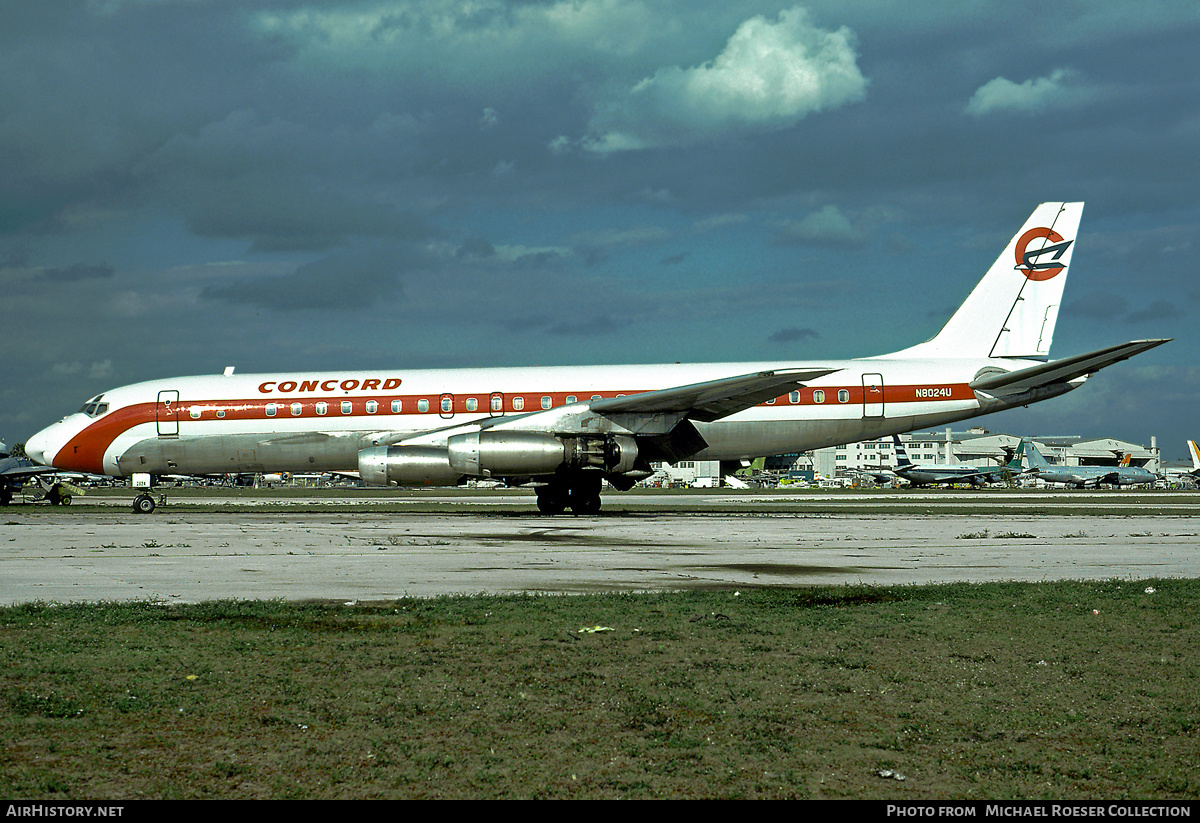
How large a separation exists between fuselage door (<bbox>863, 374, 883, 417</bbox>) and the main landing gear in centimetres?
780

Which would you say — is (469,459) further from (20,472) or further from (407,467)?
(20,472)

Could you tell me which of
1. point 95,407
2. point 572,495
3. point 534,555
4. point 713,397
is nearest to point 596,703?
point 534,555

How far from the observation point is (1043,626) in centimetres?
822

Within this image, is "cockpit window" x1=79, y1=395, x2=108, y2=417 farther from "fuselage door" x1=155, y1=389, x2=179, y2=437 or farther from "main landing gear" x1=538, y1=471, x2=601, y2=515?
"main landing gear" x1=538, y1=471, x2=601, y2=515

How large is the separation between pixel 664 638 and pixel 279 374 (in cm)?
2293

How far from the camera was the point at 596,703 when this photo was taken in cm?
566

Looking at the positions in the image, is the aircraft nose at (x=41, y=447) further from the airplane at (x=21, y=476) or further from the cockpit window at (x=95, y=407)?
the airplane at (x=21, y=476)

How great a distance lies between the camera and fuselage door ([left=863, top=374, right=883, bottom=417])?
26.7 metres

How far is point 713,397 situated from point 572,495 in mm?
5048

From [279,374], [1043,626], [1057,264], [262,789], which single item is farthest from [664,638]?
[1057,264]

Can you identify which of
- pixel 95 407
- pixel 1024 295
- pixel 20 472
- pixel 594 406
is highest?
pixel 1024 295

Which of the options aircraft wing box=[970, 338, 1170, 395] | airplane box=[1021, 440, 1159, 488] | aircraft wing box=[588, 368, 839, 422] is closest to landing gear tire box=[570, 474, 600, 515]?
aircraft wing box=[588, 368, 839, 422]

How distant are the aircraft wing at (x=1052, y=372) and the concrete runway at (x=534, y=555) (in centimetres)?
415

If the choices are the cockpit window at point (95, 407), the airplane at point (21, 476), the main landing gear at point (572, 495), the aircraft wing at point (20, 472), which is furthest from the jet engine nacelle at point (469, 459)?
the aircraft wing at point (20, 472)
